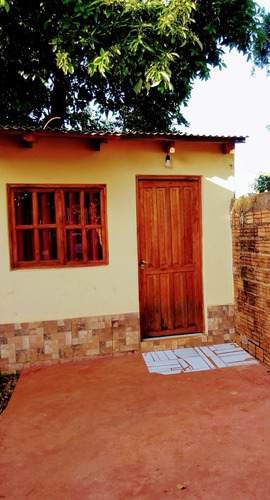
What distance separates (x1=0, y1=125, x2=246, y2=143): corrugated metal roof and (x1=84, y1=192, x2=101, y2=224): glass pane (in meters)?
0.94

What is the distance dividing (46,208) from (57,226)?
31 centimetres

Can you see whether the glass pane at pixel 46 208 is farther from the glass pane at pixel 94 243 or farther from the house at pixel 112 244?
the glass pane at pixel 94 243

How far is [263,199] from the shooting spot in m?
4.74

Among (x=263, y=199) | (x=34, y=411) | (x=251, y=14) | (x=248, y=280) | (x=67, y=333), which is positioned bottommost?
(x=34, y=411)

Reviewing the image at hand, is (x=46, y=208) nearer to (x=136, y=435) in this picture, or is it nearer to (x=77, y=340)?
(x=77, y=340)

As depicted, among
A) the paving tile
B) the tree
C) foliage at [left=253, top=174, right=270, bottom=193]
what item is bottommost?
the paving tile

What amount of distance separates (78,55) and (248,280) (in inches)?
198

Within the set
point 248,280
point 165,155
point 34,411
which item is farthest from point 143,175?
point 34,411

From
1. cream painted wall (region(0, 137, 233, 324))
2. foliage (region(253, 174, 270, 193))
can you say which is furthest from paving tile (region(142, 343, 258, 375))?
foliage (region(253, 174, 270, 193))

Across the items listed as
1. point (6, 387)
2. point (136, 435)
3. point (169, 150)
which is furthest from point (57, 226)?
point (136, 435)

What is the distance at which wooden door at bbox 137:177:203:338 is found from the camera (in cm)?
553

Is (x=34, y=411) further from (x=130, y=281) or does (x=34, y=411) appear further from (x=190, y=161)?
(x=190, y=161)

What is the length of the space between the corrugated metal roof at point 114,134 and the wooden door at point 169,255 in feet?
2.33

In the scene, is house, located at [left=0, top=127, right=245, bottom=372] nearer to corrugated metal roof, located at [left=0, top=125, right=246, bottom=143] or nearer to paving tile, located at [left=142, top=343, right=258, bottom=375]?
corrugated metal roof, located at [left=0, top=125, right=246, bottom=143]
